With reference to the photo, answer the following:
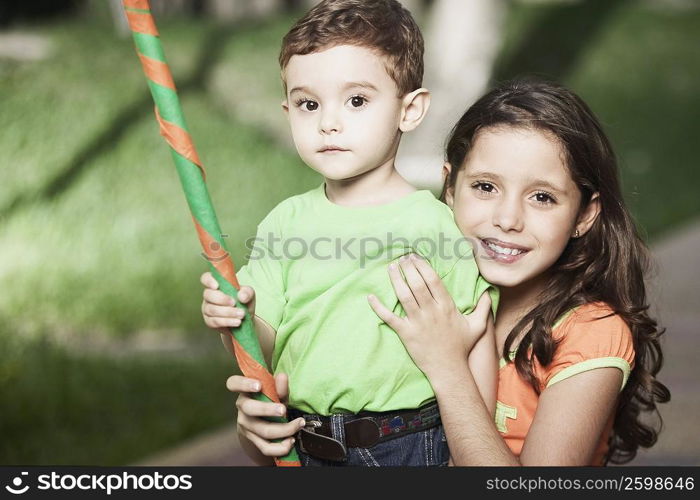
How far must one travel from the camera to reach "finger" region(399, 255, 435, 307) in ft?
7.04

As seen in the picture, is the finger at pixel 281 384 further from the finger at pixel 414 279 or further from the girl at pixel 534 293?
the finger at pixel 414 279

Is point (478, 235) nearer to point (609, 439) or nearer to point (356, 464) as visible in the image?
point (356, 464)

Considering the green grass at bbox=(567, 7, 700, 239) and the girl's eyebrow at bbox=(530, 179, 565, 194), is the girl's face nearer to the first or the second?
the girl's eyebrow at bbox=(530, 179, 565, 194)

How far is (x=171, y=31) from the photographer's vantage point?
362 inches

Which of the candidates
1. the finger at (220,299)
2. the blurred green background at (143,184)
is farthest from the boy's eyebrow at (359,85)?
the blurred green background at (143,184)

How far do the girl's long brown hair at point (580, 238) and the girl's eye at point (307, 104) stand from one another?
449 mm

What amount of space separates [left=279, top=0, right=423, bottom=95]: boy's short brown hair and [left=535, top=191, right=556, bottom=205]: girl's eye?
364mm

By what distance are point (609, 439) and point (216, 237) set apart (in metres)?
1.25

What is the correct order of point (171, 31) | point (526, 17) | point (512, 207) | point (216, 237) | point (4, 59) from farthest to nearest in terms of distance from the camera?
1. point (526, 17)
2. point (171, 31)
3. point (4, 59)
4. point (512, 207)
5. point (216, 237)

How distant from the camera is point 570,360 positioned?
231cm

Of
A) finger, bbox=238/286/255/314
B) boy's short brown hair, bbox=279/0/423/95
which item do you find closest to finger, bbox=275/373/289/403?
finger, bbox=238/286/255/314

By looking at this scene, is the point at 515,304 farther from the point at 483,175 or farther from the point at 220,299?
the point at 220,299

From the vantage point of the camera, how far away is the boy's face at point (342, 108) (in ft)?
6.68

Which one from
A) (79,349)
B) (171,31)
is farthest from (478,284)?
(171,31)
